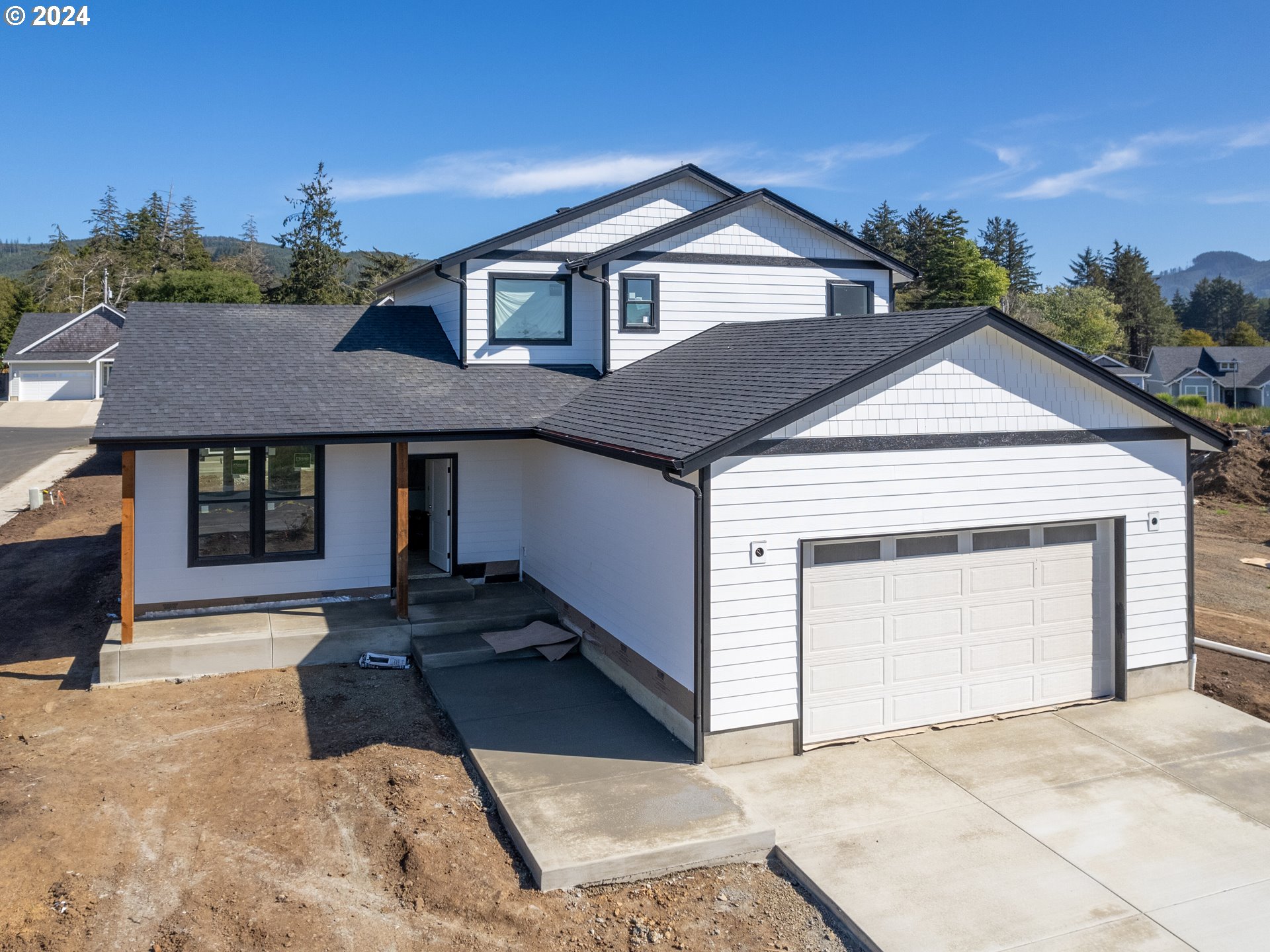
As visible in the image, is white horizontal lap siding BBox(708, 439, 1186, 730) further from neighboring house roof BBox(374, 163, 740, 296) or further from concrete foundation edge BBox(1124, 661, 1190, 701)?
neighboring house roof BBox(374, 163, 740, 296)

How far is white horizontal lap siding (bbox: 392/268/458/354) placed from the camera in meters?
15.0

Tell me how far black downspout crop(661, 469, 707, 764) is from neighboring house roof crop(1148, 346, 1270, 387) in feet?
243

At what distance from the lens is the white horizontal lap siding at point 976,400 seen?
8617 millimetres

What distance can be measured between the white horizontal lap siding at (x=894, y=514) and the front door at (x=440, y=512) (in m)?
6.69

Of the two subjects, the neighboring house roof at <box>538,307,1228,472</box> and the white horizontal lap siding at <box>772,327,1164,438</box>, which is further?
the white horizontal lap siding at <box>772,327,1164,438</box>

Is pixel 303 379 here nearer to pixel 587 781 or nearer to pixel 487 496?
pixel 487 496

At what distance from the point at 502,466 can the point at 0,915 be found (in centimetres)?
896

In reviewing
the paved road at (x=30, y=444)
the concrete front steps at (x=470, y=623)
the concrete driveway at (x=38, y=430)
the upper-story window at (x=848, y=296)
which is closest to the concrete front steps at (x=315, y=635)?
the concrete front steps at (x=470, y=623)

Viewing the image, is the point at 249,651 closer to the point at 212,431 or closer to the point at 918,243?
the point at 212,431

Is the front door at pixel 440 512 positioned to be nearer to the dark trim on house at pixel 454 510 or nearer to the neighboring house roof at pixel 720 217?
the dark trim on house at pixel 454 510

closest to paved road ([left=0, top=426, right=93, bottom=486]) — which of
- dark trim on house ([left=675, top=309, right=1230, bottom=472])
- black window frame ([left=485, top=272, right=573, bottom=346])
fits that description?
black window frame ([left=485, top=272, right=573, bottom=346])

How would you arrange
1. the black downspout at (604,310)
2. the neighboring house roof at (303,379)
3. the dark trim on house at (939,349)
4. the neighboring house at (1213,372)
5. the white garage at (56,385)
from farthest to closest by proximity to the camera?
the neighboring house at (1213,372) → the white garage at (56,385) → the black downspout at (604,310) → the neighboring house roof at (303,379) → the dark trim on house at (939,349)

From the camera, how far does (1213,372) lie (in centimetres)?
7056

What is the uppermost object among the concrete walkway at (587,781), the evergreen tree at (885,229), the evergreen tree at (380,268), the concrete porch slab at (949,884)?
the evergreen tree at (885,229)
